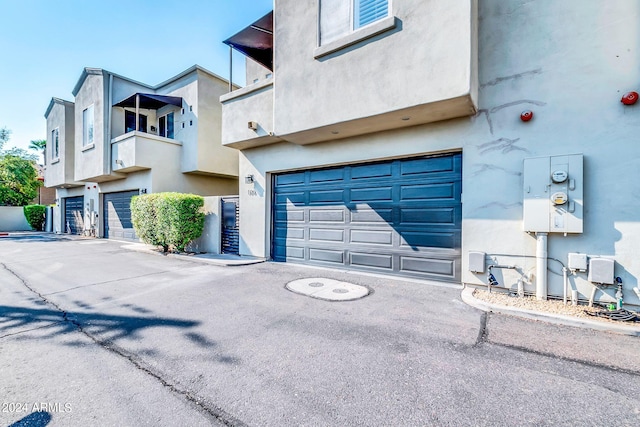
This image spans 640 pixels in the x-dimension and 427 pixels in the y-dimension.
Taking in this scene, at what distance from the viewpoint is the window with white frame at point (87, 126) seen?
14.1 meters

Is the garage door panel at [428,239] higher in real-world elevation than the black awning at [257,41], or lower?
lower

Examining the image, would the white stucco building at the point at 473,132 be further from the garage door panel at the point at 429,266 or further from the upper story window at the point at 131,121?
the upper story window at the point at 131,121

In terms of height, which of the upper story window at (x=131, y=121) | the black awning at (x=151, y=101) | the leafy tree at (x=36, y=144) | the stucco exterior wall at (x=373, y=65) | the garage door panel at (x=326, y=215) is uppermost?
the leafy tree at (x=36, y=144)

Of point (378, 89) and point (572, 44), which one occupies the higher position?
point (572, 44)

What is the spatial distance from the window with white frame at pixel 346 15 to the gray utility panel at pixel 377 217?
2819mm

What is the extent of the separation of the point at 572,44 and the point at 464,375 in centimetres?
532

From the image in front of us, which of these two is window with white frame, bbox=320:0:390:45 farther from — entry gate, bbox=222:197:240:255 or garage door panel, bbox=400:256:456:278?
entry gate, bbox=222:197:240:255

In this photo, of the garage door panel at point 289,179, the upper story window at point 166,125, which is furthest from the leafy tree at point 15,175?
the garage door panel at point 289,179

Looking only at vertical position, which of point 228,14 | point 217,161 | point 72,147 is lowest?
point 217,161

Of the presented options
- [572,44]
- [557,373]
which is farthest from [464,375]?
[572,44]

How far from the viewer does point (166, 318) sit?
Answer: 3896 mm

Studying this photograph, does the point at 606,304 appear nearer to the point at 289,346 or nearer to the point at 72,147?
the point at 289,346

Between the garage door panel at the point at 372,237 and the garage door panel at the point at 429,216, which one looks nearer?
the garage door panel at the point at 429,216

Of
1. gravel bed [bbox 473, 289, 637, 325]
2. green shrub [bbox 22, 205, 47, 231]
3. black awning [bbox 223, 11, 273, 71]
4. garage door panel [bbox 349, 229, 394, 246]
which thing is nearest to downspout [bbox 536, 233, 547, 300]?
gravel bed [bbox 473, 289, 637, 325]
